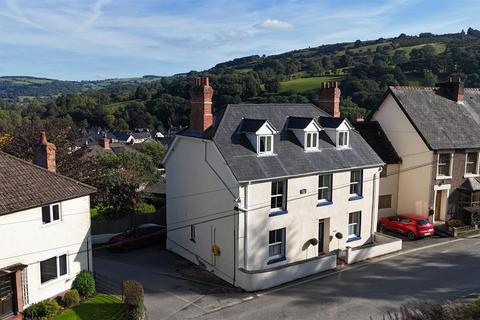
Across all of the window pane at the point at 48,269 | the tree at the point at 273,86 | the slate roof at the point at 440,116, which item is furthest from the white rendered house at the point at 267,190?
the tree at the point at 273,86

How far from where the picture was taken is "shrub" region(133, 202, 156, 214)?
32.2 meters

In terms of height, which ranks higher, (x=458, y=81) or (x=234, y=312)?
(x=458, y=81)

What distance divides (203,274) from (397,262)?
11497mm

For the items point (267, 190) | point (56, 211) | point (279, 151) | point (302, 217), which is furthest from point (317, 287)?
point (56, 211)

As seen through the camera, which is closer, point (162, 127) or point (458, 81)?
point (458, 81)

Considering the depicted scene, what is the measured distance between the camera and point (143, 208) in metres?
33.0

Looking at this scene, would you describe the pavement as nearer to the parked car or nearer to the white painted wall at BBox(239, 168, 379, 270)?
the parked car

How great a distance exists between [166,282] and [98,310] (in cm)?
452

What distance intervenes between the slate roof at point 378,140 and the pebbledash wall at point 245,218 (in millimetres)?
5170

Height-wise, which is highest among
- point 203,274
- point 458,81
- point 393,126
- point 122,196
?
point 458,81

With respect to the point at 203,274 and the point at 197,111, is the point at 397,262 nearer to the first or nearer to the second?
the point at 203,274

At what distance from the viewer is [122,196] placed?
3130 cm

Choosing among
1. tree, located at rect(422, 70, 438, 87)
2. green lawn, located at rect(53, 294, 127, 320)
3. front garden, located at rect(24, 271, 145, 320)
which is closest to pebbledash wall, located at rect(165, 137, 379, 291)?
front garden, located at rect(24, 271, 145, 320)

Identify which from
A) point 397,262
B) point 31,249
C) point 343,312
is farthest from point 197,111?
point 397,262
